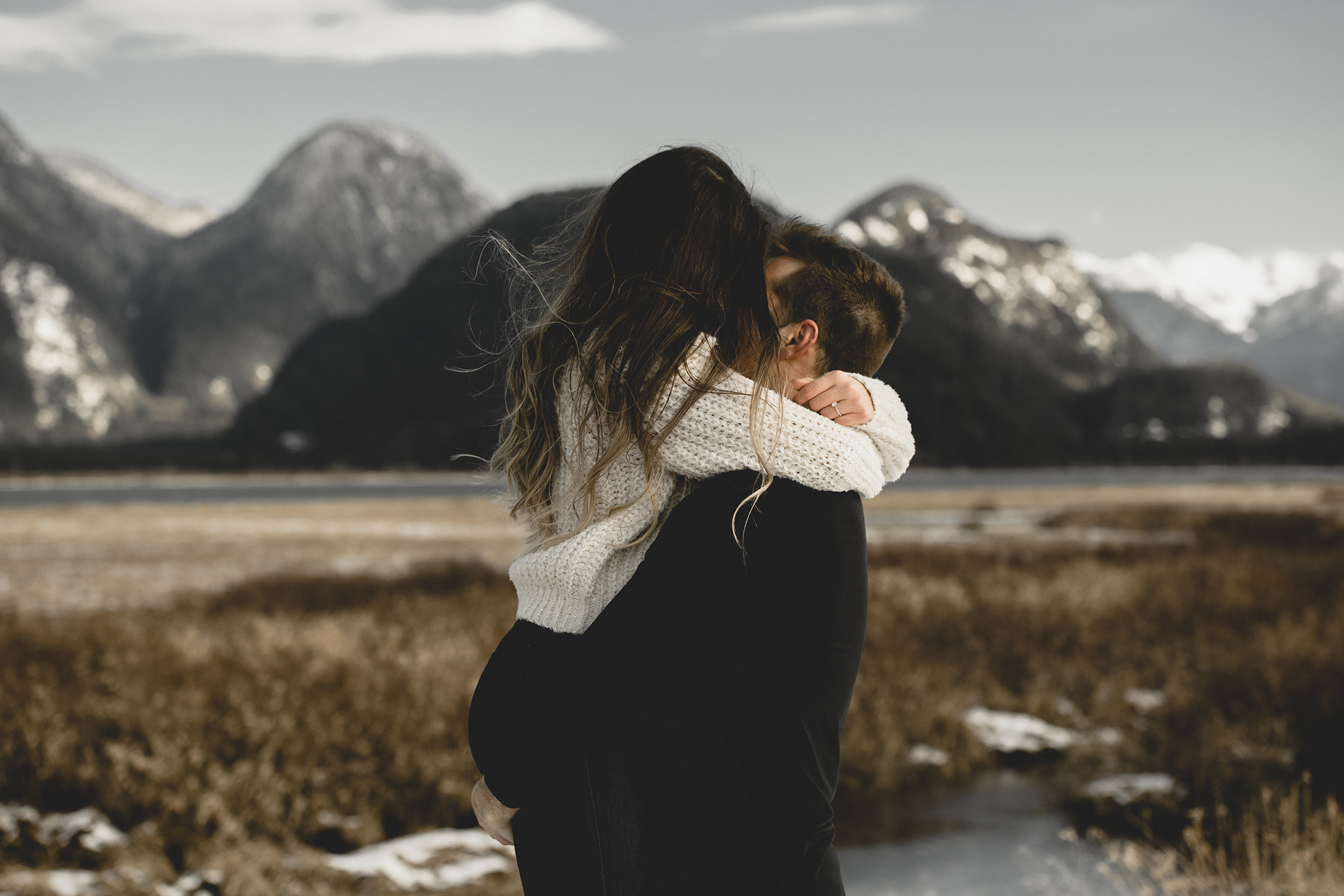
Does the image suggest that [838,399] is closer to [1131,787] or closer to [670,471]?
[670,471]

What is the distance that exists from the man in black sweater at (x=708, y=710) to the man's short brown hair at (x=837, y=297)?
1.21 ft

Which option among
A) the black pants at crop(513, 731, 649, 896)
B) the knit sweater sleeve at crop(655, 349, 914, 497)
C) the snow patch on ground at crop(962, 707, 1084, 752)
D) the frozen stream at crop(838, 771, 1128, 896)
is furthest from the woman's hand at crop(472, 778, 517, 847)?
the snow patch on ground at crop(962, 707, 1084, 752)

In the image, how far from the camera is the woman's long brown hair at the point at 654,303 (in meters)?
1.71

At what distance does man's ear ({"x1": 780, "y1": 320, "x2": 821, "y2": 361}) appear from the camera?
1870 mm

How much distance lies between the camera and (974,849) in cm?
743

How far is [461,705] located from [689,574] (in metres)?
8.01

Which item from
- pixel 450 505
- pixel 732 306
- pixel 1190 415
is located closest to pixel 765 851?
pixel 732 306

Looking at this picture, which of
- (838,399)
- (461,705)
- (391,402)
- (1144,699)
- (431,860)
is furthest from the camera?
(391,402)

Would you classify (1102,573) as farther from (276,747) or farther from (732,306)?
(732,306)

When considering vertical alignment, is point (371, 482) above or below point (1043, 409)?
below

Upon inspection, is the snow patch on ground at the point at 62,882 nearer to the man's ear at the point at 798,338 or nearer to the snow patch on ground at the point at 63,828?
the snow patch on ground at the point at 63,828

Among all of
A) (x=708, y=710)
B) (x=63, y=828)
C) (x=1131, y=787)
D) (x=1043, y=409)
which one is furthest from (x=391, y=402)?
(x=708, y=710)

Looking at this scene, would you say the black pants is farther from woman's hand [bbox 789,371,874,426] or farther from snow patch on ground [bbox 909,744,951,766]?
snow patch on ground [bbox 909,744,951,766]

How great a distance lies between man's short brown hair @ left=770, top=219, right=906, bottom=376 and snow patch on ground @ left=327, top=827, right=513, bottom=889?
225 inches
